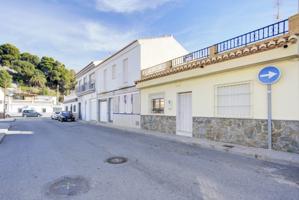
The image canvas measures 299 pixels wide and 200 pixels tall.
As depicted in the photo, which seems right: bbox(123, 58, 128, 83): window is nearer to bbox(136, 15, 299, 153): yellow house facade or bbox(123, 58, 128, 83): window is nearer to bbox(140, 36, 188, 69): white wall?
bbox(140, 36, 188, 69): white wall

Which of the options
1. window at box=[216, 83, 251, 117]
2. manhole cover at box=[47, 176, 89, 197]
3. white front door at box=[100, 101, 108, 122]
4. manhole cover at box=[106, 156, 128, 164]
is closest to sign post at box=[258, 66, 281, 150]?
window at box=[216, 83, 251, 117]

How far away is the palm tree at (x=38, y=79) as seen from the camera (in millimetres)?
55094

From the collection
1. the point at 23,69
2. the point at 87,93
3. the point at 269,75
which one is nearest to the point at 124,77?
the point at 87,93

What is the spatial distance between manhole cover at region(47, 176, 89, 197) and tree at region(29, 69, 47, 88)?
58202 mm

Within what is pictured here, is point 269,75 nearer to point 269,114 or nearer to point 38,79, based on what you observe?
point 269,114

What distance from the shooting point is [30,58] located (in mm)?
57094

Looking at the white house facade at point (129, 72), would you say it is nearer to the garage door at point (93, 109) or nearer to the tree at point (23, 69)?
the garage door at point (93, 109)

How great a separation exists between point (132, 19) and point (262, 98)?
11.5 metres

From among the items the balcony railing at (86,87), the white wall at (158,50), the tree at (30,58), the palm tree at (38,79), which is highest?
the tree at (30,58)

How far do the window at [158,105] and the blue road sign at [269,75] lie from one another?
6.74 m

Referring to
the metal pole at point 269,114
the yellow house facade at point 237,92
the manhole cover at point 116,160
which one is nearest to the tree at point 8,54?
the yellow house facade at point 237,92

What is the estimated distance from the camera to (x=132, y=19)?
15680 millimetres

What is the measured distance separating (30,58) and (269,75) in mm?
62959

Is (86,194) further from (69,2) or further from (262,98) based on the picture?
(69,2)
